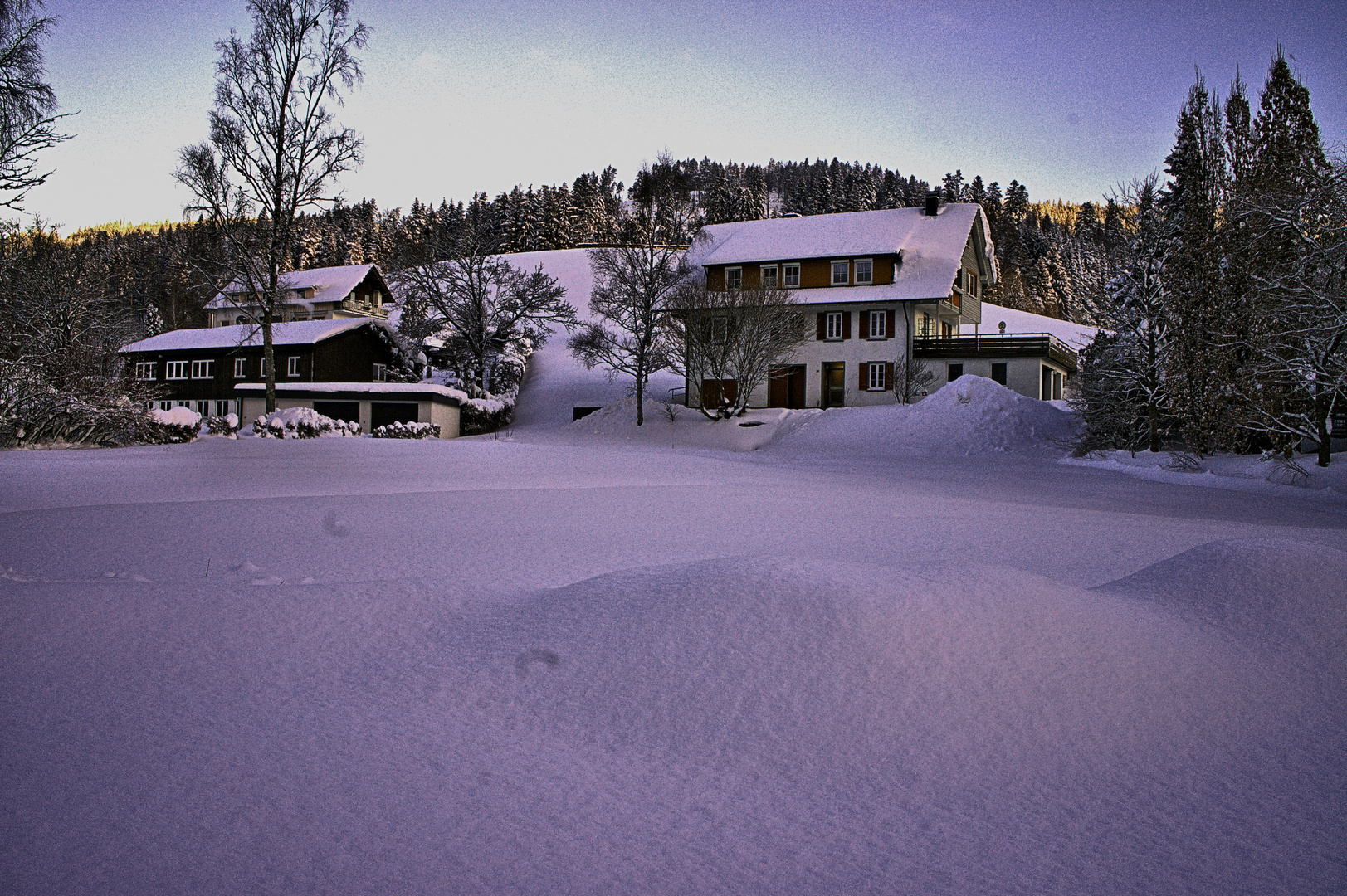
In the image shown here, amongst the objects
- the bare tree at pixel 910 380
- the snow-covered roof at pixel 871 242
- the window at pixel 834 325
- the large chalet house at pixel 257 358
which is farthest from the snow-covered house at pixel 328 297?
the bare tree at pixel 910 380

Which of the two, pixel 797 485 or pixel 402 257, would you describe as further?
pixel 402 257

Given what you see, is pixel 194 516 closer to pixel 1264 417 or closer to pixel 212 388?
pixel 1264 417

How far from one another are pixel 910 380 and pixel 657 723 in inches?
1428

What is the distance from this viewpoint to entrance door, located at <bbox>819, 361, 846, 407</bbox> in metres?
40.6

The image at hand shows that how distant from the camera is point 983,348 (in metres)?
39.7

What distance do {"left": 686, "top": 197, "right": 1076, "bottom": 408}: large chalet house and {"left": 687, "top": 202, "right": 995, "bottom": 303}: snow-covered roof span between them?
2.9 inches

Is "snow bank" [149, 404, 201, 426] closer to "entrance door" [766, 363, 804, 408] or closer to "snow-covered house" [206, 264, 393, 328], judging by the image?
"entrance door" [766, 363, 804, 408]

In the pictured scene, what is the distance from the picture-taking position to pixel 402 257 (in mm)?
46625

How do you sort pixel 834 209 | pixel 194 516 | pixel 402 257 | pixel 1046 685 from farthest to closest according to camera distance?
pixel 834 209
pixel 402 257
pixel 194 516
pixel 1046 685

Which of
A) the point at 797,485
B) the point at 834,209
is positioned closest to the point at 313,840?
the point at 797,485

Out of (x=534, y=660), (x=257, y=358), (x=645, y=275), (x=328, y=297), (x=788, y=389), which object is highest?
(x=328, y=297)

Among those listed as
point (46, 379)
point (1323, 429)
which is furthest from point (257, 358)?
point (1323, 429)

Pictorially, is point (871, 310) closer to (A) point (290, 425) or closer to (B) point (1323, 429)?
(B) point (1323, 429)

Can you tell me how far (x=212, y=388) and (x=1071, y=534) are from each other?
52618mm
